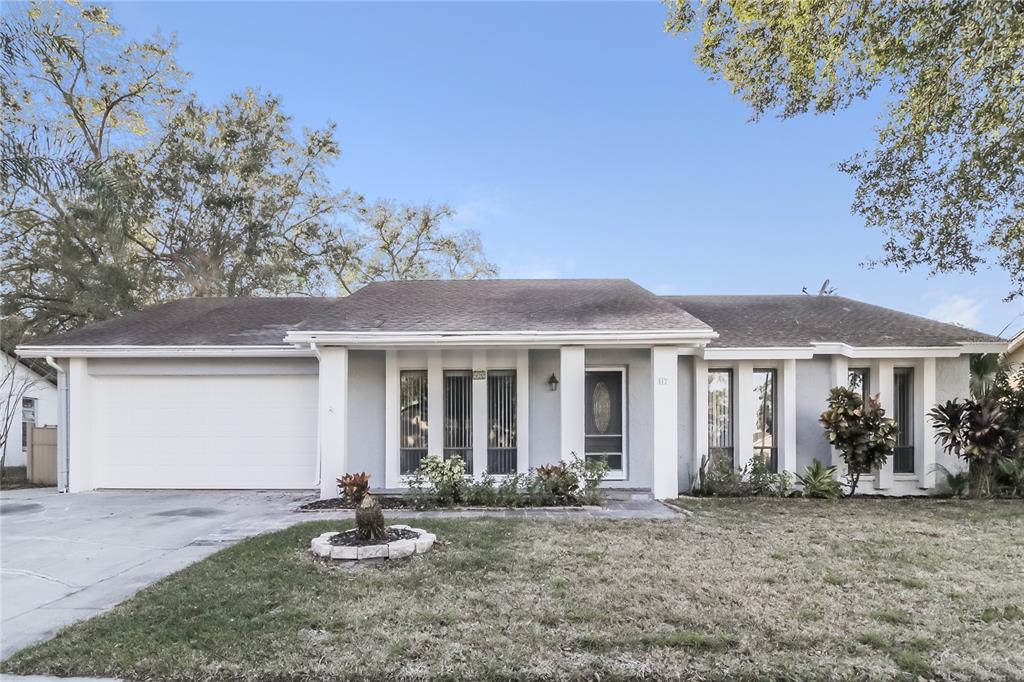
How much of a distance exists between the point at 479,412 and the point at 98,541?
5981 millimetres

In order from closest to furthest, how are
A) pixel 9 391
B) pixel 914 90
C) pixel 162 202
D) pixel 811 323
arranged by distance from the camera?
1. pixel 914 90
2. pixel 811 323
3. pixel 9 391
4. pixel 162 202

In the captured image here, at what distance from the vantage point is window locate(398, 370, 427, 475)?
10578mm

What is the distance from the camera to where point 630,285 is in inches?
514

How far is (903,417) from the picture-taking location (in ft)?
35.9

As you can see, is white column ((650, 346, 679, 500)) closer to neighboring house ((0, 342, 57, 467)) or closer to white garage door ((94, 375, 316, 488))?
white garage door ((94, 375, 316, 488))

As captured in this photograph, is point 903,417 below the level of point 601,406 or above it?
below

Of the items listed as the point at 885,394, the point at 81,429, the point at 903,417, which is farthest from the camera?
the point at 903,417

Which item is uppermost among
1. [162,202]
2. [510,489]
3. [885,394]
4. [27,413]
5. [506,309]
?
[162,202]

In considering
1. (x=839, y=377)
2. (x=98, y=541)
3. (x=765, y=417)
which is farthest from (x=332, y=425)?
(x=839, y=377)

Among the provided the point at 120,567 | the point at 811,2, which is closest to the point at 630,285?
the point at 811,2

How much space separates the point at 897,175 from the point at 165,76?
23.5 m

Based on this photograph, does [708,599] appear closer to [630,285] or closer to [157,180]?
[630,285]

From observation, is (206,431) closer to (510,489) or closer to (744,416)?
A: (510,489)

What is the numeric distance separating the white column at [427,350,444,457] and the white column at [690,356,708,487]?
4.87 meters
